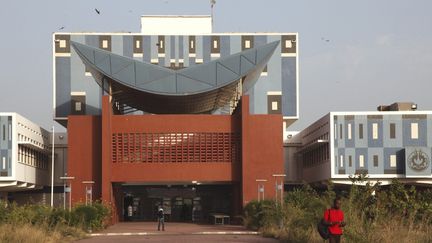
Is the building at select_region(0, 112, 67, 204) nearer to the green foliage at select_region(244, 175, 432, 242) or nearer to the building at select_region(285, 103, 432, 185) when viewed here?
the building at select_region(285, 103, 432, 185)

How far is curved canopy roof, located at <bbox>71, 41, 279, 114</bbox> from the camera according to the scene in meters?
55.8

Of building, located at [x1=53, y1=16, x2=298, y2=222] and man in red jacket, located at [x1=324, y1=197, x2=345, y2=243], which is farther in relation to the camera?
building, located at [x1=53, y1=16, x2=298, y2=222]

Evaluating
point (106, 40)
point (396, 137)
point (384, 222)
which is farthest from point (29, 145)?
point (384, 222)

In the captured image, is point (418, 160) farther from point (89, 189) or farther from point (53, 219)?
point (53, 219)

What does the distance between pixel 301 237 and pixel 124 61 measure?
105 ft

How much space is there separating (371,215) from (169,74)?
35.9m

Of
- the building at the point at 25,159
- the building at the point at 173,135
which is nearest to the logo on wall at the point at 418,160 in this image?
the building at the point at 173,135

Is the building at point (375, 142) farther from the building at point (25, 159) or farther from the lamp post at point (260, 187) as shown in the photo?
the building at point (25, 159)

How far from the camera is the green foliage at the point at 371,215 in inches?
803

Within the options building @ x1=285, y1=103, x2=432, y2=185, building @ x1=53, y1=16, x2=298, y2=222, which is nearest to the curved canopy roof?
building @ x1=53, y1=16, x2=298, y2=222

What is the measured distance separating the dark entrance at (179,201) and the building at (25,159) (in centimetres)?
858

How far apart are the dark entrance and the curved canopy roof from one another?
11.7m

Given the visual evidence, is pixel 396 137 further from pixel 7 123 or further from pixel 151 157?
pixel 7 123

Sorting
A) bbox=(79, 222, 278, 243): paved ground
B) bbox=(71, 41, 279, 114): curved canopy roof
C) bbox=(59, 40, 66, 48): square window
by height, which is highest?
bbox=(59, 40, 66, 48): square window
